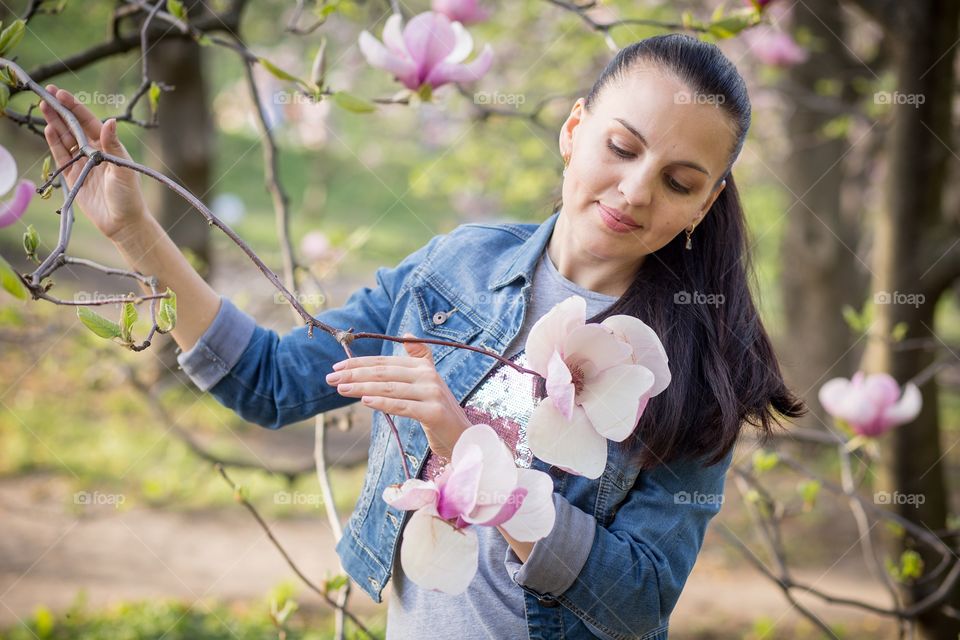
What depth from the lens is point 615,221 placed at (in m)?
1.04

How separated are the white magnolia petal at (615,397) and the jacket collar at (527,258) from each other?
1.35 ft

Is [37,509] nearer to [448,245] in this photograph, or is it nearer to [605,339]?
[448,245]

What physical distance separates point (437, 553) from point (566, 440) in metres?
0.15

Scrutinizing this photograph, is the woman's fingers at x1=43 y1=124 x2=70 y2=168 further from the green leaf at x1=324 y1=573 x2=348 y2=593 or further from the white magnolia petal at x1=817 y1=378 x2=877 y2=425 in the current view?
the white magnolia petal at x1=817 y1=378 x2=877 y2=425

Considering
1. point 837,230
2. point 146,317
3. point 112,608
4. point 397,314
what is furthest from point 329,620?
point 837,230

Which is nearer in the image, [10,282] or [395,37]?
[10,282]

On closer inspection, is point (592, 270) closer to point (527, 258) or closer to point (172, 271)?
point (527, 258)

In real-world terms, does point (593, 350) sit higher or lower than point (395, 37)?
lower

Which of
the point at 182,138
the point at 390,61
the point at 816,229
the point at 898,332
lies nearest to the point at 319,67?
the point at 390,61

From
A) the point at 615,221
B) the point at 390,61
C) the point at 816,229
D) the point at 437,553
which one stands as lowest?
the point at 816,229

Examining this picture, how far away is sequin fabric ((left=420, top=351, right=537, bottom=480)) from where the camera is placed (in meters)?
1.10

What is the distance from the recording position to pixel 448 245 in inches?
49.2

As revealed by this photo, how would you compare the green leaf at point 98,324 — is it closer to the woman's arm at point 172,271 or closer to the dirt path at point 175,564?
the woman's arm at point 172,271

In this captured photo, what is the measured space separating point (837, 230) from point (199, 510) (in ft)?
11.1
